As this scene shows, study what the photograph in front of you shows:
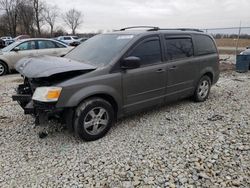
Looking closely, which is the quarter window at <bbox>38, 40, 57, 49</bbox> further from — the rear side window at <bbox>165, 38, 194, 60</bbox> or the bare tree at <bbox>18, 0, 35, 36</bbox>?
the bare tree at <bbox>18, 0, 35, 36</bbox>

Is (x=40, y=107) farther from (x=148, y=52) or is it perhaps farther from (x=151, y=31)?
(x=151, y=31)

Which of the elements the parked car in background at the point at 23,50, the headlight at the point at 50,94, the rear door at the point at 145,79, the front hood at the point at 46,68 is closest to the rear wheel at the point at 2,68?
the parked car in background at the point at 23,50

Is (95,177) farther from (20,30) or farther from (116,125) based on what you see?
(20,30)

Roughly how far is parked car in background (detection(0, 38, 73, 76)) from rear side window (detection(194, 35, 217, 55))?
19.2ft

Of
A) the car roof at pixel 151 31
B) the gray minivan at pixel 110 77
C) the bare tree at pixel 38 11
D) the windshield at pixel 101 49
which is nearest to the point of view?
the gray minivan at pixel 110 77

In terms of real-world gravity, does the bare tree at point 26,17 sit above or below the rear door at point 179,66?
above

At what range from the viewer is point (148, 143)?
369 centimetres

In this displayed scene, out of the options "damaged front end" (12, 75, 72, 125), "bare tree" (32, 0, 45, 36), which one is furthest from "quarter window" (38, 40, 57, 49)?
"bare tree" (32, 0, 45, 36)

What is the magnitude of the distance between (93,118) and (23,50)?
7.47 m

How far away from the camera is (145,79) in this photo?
426 cm

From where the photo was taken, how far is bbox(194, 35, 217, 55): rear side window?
5.41 metres

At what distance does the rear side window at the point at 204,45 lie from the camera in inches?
213

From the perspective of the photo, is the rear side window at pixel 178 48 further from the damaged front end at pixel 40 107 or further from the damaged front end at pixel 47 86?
the damaged front end at pixel 40 107

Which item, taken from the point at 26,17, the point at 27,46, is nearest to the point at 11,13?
the point at 26,17
